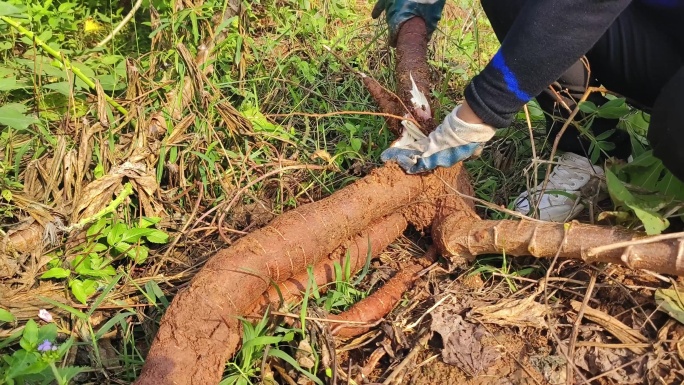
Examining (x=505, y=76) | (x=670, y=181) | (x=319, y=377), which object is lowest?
(x=319, y=377)

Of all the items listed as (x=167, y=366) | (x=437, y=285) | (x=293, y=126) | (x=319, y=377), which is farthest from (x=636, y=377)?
(x=293, y=126)

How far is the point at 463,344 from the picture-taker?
150 centimetres

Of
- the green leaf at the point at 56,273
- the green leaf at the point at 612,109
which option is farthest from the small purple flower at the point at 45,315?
the green leaf at the point at 612,109

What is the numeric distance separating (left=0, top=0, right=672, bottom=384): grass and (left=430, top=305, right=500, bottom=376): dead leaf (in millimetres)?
244

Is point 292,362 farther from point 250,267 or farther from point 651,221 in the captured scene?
point 651,221

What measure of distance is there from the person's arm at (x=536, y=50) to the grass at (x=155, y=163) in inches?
17.6

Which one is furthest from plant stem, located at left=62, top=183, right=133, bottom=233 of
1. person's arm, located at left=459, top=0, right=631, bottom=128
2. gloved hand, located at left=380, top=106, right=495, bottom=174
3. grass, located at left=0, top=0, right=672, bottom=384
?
person's arm, located at left=459, top=0, right=631, bottom=128

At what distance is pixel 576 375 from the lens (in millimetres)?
1434

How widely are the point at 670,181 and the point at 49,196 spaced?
6.35 ft

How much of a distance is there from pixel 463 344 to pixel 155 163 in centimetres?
120

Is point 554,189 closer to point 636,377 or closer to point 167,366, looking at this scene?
point 636,377

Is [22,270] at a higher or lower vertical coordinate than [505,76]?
lower

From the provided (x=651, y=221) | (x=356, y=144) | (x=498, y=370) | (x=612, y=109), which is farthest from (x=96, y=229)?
(x=612, y=109)

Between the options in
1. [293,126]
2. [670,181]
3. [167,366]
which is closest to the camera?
[167,366]
